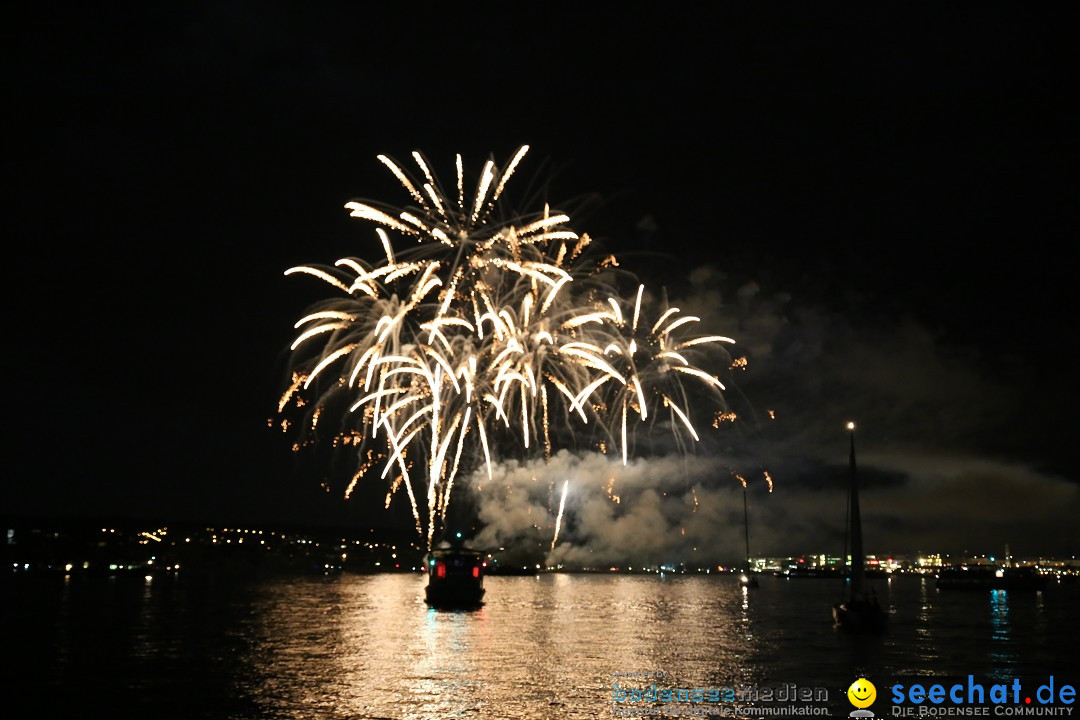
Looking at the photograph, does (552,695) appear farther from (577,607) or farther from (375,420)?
(577,607)

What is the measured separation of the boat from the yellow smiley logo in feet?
155

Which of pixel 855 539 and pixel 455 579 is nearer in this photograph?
pixel 855 539

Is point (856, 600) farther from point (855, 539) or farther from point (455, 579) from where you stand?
point (455, 579)

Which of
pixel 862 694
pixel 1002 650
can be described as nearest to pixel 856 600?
pixel 1002 650

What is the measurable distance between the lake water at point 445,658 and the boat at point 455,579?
2.87 meters

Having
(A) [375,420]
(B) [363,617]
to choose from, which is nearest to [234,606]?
(B) [363,617]

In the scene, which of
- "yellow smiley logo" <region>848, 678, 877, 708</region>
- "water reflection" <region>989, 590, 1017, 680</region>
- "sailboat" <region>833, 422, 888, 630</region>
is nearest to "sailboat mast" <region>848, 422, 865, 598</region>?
"sailboat" <region>833, 422, 888, 630</region>

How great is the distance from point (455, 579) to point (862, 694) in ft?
163

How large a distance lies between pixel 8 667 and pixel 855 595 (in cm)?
4561

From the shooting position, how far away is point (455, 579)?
77.6 meters

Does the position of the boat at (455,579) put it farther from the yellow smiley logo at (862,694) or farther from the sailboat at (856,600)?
the yellow smiley logo at (862,694)

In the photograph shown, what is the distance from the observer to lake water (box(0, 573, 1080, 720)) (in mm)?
29203

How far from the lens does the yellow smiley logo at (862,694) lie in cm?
3020

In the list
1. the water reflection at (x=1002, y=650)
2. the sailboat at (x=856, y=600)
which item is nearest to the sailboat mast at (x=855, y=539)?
the sailboat at (x=856, y=600)
